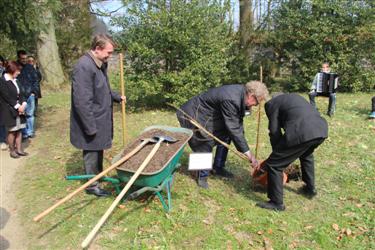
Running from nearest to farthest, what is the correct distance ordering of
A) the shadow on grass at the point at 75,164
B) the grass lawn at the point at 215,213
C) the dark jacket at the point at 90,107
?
the grass lawn at the point at 215,213 → the dark jacket at the point at 90,107 → the shadow on grass at the point at 75,164

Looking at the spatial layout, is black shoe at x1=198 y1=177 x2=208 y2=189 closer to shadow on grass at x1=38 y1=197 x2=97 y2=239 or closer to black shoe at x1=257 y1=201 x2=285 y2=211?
black shoe at x1=257 y1=201 x2=285 y2=211

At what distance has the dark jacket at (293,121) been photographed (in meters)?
4.05

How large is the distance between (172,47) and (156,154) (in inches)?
249

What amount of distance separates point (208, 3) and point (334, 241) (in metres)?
8.04

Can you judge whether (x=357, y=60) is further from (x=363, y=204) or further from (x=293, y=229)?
(x=293, y=229)

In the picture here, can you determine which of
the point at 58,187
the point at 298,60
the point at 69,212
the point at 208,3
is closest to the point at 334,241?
the point at 69,212

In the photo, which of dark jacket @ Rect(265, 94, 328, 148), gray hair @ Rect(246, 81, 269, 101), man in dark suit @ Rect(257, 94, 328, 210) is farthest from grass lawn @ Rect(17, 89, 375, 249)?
gray hair @ Rect(246, 81, 269, 101)

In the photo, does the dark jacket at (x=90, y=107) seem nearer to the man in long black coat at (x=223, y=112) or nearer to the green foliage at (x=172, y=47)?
the man in long black coat at (x=223, y=112)

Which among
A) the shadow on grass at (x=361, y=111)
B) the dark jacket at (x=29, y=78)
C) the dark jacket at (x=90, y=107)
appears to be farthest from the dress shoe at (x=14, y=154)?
the shadow on grass at (x=361, y=111)

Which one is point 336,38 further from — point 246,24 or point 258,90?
point 258,90

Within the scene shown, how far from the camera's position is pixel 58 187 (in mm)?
5188

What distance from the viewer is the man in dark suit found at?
13.4ft

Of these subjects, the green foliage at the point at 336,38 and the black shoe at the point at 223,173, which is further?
the green foliage at the point at 336,38

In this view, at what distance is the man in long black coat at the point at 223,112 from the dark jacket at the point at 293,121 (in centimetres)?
23
